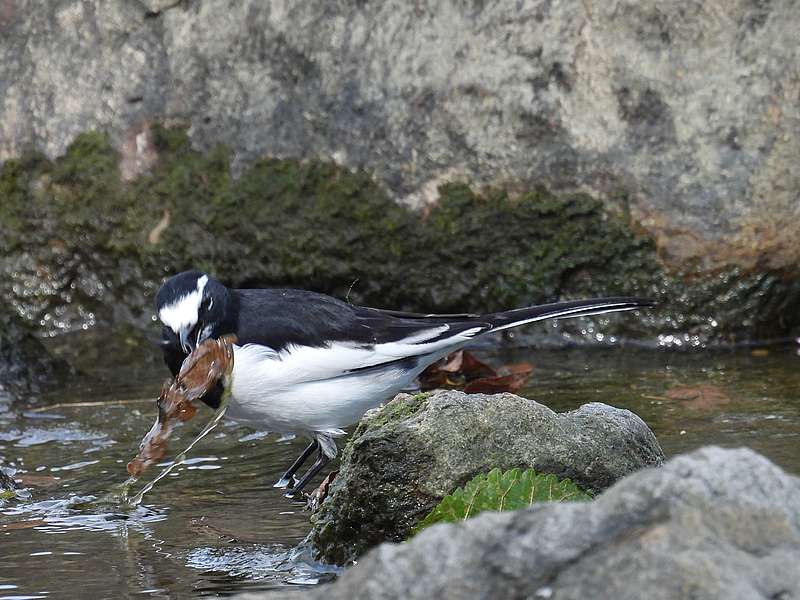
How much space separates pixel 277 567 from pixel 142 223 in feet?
14.4

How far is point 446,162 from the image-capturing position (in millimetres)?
7371

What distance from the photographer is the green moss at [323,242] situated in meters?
7.30

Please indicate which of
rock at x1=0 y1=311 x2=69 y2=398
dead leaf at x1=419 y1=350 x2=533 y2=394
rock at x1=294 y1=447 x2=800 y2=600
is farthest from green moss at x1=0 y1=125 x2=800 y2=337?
rock at x1=294 y1=447 x2=800 y2=600

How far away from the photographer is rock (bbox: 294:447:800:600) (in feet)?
7.11

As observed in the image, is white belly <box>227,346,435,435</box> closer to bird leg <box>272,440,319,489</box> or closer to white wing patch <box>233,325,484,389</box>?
white wing patch <box>233,325,484,389</box>

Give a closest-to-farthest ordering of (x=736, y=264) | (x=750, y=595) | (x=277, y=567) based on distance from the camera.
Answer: (x=750, y=595) < (x=277, y=567) < (x=736, y=264)

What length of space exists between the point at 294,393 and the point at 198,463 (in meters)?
0.62

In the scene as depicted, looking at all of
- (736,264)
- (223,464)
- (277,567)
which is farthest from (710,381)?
(277,567)

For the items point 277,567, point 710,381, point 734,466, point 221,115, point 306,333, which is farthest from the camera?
point 221,115

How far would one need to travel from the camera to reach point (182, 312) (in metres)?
5.24

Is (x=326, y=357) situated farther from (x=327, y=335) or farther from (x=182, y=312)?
(x=182, y=312)

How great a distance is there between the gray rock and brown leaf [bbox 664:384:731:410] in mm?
1164

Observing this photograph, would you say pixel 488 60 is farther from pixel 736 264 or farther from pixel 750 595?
pixel 750 595

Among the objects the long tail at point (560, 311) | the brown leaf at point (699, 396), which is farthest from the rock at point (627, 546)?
the brown leaf at point (699, 396)
